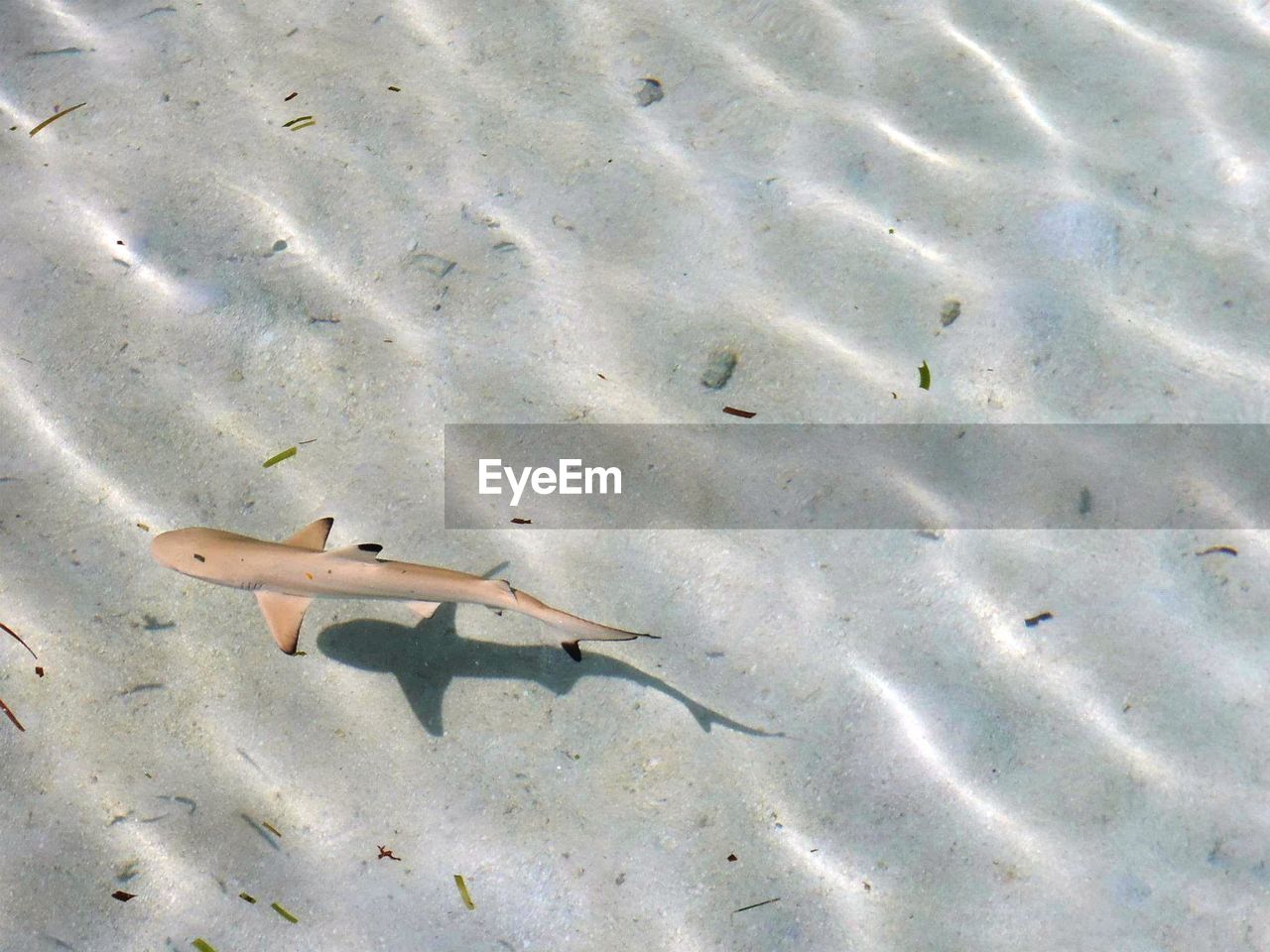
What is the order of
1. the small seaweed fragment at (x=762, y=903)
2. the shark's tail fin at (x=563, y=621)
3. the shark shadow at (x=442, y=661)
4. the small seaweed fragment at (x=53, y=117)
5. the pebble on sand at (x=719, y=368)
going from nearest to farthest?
the shark's tail fin at (x=563, y=621) < the small seaweed fragment at (x=762, y=903) < the shark shadow at (x=442, y=661) < the pebble on sand at (x=719, y=368) < the small seaweed fragment at (x=53, y=117)

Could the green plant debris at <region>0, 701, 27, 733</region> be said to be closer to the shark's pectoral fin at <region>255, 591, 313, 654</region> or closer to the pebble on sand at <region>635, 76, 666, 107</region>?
the shark's pectoral fin at <region>255, 591, 313, 654</region>

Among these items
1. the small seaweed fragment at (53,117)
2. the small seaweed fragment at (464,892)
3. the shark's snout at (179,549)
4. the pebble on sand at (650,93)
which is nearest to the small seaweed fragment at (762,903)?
the small seaweed fragment at (464,892)

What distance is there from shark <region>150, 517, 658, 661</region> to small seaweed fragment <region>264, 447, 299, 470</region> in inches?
12.5

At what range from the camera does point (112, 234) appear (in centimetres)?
356

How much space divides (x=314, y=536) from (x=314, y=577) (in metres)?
0.20

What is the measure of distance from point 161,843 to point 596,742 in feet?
4.51

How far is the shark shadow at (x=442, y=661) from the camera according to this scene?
119 inches

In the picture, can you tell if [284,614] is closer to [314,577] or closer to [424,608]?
[314,577]

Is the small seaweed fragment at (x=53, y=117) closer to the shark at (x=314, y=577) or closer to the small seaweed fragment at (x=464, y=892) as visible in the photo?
the shark at (x=314, y=577)

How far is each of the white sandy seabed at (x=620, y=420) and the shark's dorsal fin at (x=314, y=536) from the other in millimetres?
220

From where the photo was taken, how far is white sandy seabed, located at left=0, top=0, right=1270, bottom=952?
112 inches

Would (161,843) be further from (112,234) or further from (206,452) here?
(112,234)

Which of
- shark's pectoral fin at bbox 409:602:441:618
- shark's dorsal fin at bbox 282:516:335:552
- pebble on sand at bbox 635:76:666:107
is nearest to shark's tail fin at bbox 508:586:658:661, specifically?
shark's pectoral fin at bbox 409:602:441:618

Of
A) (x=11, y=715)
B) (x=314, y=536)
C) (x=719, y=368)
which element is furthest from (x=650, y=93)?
(x=11, y=715)
